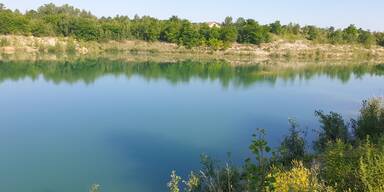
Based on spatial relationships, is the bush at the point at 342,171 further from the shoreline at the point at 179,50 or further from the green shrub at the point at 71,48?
the green shrub at the point at 71,48

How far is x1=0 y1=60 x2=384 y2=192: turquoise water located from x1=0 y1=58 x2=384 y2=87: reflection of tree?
6.8 inches

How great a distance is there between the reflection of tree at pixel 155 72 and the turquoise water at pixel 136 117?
17cm

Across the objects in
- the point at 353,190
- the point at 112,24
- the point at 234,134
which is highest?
the point at 112,24

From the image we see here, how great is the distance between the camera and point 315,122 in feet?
69.0

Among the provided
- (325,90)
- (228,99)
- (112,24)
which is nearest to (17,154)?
(228,99)

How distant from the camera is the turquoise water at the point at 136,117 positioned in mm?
12898

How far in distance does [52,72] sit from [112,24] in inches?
1299

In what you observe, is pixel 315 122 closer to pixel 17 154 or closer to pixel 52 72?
pixel 17 154

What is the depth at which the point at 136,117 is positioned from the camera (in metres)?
21.8

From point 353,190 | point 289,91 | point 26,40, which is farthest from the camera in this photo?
point 26,40

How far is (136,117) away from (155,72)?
76.3ft

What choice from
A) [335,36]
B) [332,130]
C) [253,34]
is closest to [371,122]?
[332,130]

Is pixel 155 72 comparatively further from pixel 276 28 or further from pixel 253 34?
pixel 276 28

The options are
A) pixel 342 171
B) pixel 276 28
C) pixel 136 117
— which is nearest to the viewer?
pixel 342 171
